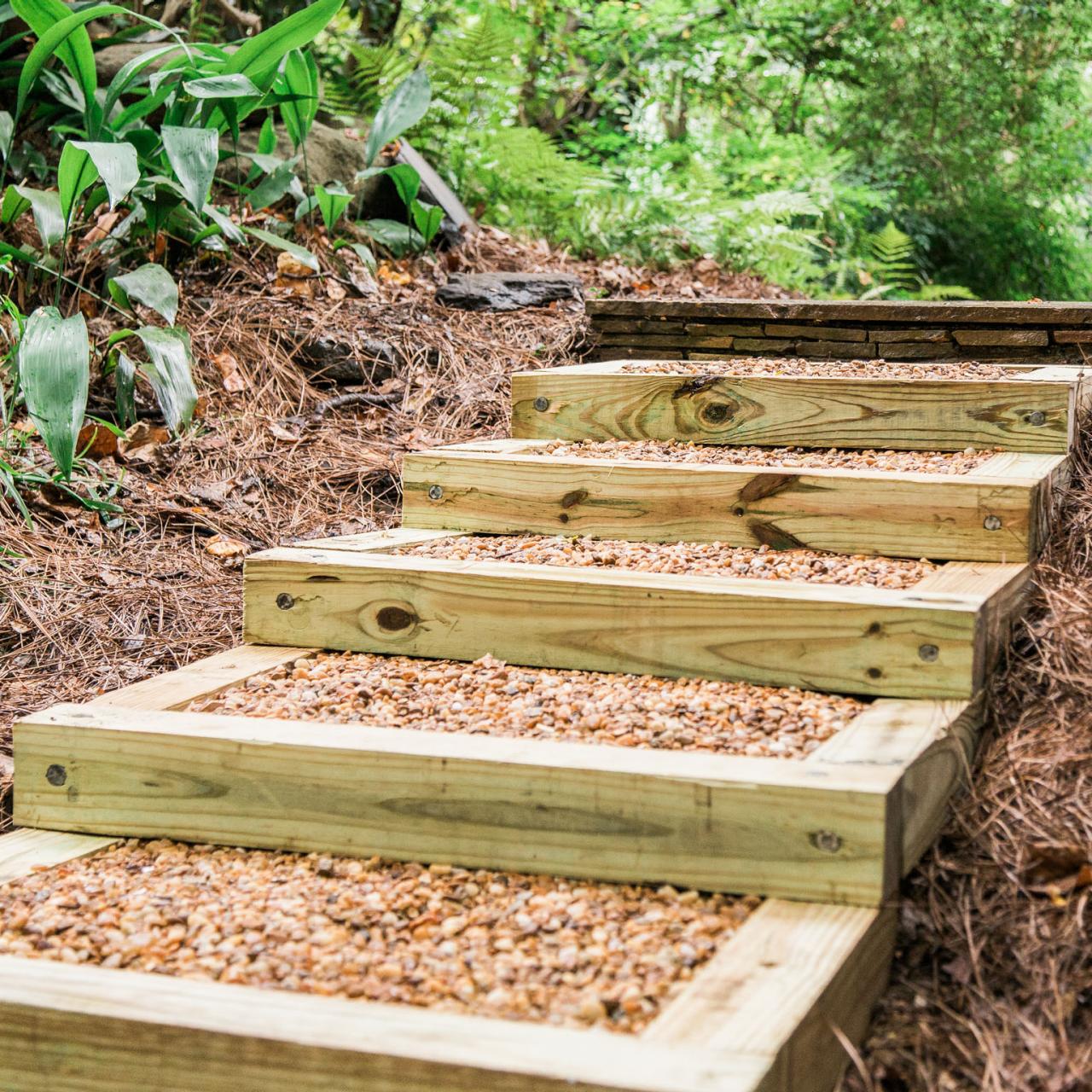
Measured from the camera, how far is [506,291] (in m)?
4.22

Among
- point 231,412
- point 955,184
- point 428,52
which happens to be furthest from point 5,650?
point 955,184

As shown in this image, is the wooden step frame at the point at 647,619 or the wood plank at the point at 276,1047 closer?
the wood plank at the point at 276,1047

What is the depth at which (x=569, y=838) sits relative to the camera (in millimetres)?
1514

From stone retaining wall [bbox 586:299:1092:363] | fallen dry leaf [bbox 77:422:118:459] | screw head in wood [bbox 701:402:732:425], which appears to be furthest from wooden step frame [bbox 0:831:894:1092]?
stone retaining wall [bbox 586:299:1092:363]

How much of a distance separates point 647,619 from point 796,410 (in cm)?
92

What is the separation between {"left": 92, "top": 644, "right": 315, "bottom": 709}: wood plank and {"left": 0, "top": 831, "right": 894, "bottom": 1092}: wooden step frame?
0.54 metres

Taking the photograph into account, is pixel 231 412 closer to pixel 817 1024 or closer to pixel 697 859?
pixel 697 859

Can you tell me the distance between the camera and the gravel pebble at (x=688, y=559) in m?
2.04

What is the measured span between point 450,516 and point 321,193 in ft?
6.18

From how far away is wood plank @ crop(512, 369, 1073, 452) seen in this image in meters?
2.46

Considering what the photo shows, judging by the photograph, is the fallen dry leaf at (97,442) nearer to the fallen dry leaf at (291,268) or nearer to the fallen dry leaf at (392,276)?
the fallen dry leaf at (291,268)

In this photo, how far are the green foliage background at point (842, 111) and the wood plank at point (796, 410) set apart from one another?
140 inches

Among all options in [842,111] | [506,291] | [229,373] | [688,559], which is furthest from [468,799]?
[842,111]

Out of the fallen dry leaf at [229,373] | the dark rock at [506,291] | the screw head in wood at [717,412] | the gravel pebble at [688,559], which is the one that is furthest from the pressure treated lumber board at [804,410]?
the dark rock at [506,291]
